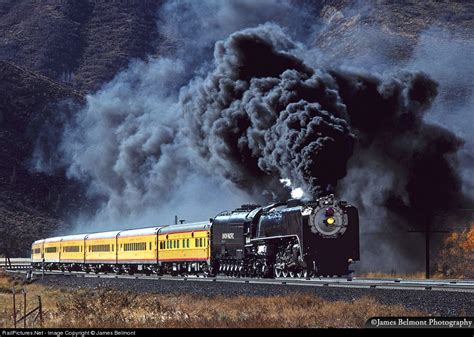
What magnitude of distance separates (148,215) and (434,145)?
46008mm

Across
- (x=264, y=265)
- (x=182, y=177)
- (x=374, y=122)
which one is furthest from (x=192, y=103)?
(x=182, y=177)

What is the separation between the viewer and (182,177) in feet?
348

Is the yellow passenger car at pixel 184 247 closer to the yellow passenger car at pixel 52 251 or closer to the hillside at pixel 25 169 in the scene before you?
the yellow passenger car at pixel 52 251

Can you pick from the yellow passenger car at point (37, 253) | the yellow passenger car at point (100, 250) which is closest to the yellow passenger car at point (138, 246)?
the yellow passenger car at point (100, 250)

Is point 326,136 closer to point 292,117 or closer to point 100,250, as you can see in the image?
point 292,117

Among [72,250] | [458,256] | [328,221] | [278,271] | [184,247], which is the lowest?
[278,271]

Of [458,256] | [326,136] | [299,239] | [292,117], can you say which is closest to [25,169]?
[292,117]

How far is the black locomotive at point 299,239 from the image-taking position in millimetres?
31297

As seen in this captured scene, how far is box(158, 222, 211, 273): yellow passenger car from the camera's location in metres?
40.7

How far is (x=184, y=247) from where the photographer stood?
4300 cm

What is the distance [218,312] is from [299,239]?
41.0ft

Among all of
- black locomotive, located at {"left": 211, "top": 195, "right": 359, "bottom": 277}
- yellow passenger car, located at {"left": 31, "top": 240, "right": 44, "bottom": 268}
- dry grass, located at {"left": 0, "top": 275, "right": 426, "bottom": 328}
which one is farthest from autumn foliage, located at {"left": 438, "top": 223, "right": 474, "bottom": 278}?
yellow passenger car, located at {"left": 31, "top": 240, "right": 44, "bottom": 268}

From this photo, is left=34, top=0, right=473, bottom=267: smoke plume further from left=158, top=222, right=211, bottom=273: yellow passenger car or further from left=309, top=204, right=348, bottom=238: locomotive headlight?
left=158, top=222, right=211, bottom=273: yellow passenger car

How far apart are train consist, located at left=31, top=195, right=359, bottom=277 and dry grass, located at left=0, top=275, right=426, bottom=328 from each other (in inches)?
320
